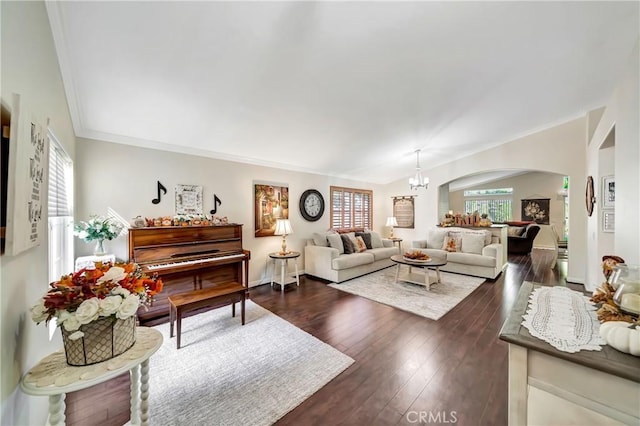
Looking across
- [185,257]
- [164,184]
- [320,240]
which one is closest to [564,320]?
[185,257]

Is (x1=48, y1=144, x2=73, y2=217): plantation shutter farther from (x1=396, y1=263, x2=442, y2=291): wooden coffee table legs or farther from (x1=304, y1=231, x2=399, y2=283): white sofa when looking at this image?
(x1=396, y1=263, x2=442, y2=291): wooden coffee table legs

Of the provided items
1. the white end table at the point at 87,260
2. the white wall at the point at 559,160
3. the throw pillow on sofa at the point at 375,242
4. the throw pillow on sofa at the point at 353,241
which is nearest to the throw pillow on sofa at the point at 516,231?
the white wall at the point at 559,160

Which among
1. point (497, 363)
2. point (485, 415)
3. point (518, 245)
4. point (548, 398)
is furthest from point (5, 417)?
point (518, 245)

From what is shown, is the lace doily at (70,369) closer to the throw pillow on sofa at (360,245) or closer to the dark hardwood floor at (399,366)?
the dark hardwood floor at (399,366)

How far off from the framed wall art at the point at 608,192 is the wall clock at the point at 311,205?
4639 millimetres

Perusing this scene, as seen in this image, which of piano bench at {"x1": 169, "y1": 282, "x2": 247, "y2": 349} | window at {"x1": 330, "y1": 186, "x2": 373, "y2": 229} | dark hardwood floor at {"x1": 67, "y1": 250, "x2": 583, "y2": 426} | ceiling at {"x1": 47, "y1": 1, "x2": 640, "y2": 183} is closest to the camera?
dark hardwood floor at {"x1": 67, "y1": 250, "x2": 583, "y2": 426}

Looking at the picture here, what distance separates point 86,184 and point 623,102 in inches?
231

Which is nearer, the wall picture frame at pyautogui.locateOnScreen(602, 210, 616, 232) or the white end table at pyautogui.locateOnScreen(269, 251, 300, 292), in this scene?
the wall picture frame at pyautogui.locateOnScreen(602, 210, 616, 232)

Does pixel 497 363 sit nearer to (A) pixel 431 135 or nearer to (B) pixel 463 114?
(B) pixel 463 114

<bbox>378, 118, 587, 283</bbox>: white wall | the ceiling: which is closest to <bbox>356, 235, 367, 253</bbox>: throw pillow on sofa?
the ceiling

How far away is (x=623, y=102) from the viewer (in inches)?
88.4

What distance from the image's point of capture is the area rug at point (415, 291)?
334 cm

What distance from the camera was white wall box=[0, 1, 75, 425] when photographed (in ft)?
3.00

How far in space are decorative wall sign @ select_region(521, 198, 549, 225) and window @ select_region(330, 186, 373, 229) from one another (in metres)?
7.20
